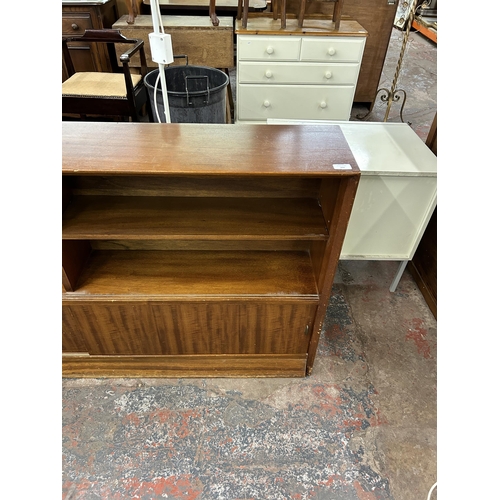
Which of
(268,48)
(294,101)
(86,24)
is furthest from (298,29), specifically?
(86,24)

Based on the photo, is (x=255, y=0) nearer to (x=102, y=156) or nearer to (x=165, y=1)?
(x=165, y=1)

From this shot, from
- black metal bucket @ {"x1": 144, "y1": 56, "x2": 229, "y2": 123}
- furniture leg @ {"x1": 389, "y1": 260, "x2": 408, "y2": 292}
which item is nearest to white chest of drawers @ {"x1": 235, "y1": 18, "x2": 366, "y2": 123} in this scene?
black metal bucket @ {"x1": 144, "y1": 56, "x2": 229, "y2": 123}

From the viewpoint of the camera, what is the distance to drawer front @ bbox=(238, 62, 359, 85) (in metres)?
2.62

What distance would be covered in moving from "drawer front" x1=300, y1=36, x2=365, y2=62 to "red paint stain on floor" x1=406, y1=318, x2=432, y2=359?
1.94m

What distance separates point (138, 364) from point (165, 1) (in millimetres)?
3380

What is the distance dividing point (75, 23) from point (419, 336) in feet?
10.8

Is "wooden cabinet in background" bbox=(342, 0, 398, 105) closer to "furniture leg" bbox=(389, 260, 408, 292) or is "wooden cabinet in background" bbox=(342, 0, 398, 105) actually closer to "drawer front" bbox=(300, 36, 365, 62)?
"drawer front" bbox=(300, 36, 365, 62)

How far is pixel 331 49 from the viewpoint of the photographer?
2561 millimetres

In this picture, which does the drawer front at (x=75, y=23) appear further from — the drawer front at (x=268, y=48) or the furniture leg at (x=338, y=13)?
the furniture leg at (x=338, y=13)

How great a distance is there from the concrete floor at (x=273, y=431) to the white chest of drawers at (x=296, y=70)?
6.14 ft

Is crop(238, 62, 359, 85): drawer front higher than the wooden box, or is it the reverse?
the wooden box

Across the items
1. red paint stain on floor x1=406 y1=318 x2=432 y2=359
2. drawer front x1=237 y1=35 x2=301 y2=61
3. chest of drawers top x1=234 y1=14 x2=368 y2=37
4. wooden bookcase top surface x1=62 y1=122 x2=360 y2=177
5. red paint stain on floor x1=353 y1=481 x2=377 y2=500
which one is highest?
chest of drawers top x1=234 y1=14 x2=368 y2=37

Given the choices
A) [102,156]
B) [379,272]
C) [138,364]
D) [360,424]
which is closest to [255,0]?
[379,272]

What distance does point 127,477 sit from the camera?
1288 mm
